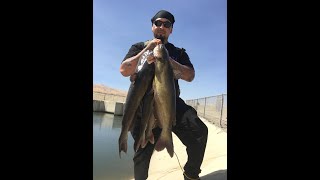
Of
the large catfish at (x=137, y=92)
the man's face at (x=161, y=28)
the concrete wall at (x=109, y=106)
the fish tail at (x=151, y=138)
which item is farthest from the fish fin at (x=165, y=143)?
the concrete wall at (x=109, y=106)

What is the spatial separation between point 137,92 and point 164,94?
34 centimetres

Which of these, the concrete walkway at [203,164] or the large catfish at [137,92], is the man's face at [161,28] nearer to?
the large catfish at [137,92]

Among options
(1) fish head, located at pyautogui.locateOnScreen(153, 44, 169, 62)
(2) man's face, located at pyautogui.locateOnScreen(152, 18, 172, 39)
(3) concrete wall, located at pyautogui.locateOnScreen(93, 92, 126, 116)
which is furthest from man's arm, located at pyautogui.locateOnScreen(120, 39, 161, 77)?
(3) concrete wall, located at pyautogui.locateOnScreen(93, 92, 126, 116)

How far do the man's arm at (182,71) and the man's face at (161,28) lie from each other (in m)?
0.43

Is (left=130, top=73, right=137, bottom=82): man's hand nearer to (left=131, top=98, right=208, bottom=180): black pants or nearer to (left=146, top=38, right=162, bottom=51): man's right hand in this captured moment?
(left=146, top=38, right=162, bottom=51): man's right hand

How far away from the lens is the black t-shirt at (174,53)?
12.4ft

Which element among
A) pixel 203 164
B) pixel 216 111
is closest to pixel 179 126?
pixel 203 164

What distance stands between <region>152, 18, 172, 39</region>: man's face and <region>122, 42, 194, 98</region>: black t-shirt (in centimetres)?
16

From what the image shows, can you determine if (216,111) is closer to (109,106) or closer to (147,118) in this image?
(147,118)

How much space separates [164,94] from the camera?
344 centimetres

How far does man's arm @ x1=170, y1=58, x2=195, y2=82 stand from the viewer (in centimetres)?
368
